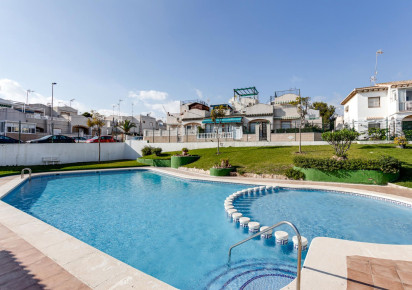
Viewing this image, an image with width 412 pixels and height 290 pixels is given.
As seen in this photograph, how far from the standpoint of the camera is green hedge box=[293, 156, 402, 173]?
491 inches

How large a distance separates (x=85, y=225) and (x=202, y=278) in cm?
580

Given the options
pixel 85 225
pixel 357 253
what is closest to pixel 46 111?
pixel 85 225

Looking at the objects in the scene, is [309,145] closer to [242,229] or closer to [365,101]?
[365,101]

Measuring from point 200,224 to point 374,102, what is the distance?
30.5 meters

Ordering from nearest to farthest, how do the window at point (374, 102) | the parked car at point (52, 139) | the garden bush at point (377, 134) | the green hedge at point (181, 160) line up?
the garden bush at point (377, 134) → the green hedge at point (181, 160) → the parked car at point (52, 139) → the window at point (374, 102)

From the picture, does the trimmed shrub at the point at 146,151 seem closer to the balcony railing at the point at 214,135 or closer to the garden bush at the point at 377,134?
the balcony railing at the point at 214,135

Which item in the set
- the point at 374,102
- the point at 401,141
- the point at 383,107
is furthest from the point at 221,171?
the point at 383,107

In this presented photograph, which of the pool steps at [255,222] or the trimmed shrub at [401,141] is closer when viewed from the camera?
the pool steps at [255,222]

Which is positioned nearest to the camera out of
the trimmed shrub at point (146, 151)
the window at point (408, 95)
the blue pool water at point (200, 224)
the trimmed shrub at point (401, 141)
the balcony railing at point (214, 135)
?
the blue pool water at point (200, 224)

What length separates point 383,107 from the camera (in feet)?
86.8

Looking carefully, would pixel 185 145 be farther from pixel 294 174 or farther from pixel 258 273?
pixel 258 273

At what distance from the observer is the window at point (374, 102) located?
2681 cm

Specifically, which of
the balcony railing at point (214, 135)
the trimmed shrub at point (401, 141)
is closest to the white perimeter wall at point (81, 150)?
the balcony railing at point (214, 135)

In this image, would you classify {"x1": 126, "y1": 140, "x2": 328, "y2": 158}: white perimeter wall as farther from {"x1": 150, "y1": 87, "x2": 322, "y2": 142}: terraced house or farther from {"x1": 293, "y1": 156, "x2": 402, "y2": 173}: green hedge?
{"x1": 293, "y1": 156, "x2": 402, "y2": 173}: green hedge
